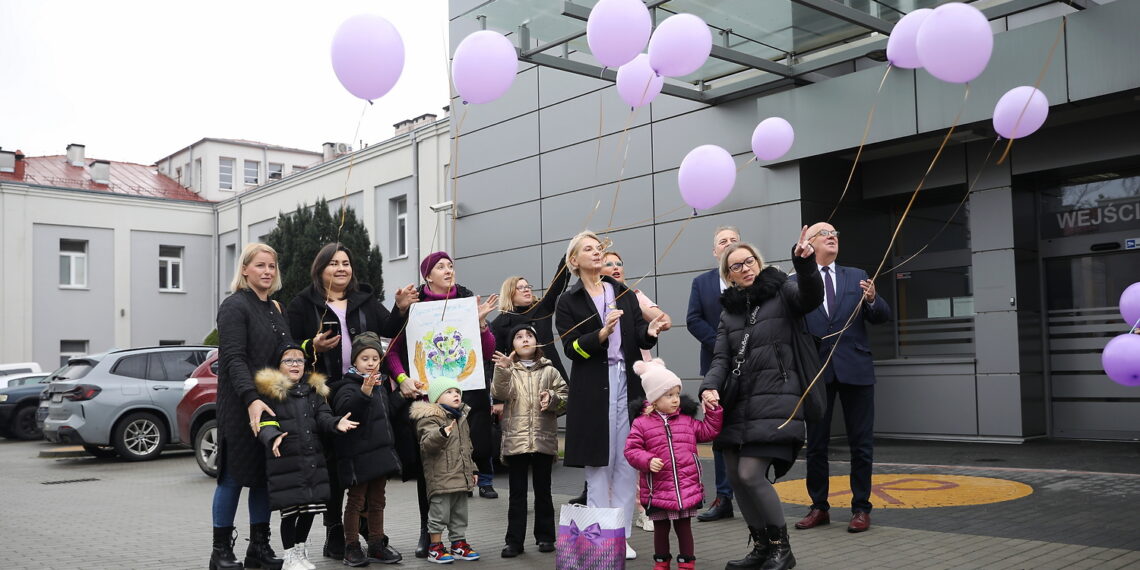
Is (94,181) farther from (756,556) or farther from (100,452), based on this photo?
(756,556)

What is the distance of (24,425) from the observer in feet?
62.8

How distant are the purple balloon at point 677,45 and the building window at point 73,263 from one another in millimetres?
32907

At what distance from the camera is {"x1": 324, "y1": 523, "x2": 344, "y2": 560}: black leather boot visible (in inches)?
232

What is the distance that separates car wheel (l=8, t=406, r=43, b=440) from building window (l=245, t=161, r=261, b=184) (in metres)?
25.7

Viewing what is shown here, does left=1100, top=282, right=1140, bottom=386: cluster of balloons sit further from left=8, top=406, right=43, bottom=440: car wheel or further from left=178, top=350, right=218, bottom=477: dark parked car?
left=8, top=406, right=43, bottom=440: car wheel

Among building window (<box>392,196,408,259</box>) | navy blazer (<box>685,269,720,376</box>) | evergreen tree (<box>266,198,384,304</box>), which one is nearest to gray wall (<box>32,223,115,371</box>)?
evergreen tree (<box>266,198,384,304</box>)

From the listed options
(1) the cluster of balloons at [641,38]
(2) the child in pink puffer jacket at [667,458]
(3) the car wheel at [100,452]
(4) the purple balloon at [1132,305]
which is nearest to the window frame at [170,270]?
(3) the car wheel at [100,452]

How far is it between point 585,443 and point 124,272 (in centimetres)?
3399

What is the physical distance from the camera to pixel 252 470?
5316mm

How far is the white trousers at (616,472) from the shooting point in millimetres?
5480

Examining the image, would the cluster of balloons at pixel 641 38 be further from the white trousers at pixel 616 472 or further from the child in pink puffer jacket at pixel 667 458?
the child in pink puffer jacket at pixel 667 458

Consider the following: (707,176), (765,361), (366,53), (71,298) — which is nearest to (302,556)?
(765,361)

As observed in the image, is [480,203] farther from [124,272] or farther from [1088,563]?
[124,272]

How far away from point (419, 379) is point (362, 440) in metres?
0.54
